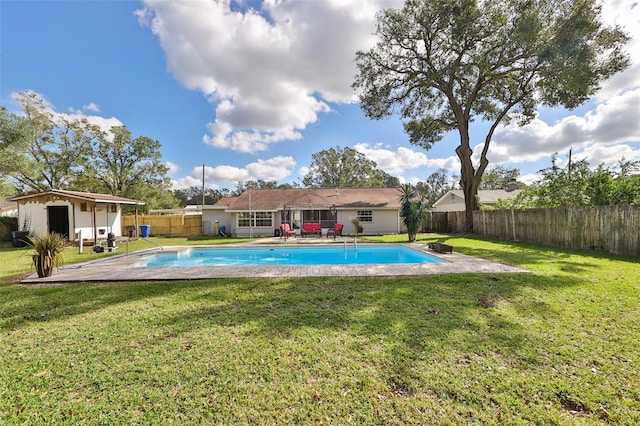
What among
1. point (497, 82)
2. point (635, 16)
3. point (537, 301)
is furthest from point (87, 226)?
point (635, 16)

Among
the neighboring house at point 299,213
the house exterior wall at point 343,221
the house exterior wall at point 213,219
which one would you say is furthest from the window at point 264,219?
the house exterior wall at point 213,219

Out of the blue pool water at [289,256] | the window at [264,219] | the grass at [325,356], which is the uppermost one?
the window at [264,219]

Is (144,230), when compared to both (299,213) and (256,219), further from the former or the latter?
(299,213)

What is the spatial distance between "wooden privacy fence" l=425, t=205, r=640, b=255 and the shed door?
2619 centimetres

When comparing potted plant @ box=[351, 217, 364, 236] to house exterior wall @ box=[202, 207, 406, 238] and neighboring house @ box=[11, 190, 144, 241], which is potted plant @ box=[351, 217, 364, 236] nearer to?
house exterior wall @ box=[202, 207, 406, 238]

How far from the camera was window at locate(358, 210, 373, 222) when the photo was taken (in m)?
21.4

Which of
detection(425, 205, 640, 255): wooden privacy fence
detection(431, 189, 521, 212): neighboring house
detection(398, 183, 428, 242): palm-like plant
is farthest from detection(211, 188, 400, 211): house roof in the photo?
detection(431, 189, 521, 212): neighboring house

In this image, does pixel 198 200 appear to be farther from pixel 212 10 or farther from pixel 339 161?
pixel 212 10

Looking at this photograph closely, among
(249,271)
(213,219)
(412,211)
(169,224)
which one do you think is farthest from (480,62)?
(169,224)

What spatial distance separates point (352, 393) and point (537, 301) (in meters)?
4.36

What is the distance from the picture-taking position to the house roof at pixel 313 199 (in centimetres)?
2080

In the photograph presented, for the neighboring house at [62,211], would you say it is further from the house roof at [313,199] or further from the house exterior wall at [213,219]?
the house roof at [313,199]

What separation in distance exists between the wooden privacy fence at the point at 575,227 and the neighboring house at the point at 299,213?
7055 millimetres

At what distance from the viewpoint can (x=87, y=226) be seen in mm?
16359
